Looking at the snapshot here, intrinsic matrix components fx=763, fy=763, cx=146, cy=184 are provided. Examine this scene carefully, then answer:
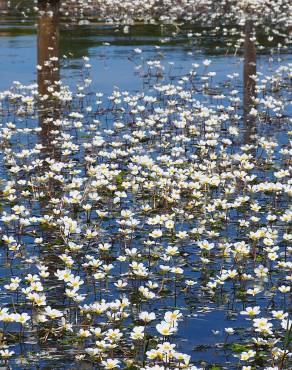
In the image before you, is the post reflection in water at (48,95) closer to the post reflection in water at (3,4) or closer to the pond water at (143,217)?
the pond water at (143,217)

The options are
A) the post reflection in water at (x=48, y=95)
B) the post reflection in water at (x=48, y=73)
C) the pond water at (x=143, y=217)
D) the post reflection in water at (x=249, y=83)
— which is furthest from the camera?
the post reflection in water at (x=249, y=83)

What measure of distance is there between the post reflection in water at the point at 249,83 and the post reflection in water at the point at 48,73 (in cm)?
303

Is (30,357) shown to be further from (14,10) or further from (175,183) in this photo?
(14,10)

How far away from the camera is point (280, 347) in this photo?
5309 mm

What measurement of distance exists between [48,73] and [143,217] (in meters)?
8.18

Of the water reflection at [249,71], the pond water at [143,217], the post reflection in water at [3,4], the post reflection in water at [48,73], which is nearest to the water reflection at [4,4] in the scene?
the post reflection in water at [3,4]

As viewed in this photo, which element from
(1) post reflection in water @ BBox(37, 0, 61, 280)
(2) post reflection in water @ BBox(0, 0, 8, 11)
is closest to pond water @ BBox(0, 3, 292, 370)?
(1) post reflection in water @ BBox(37, 0, 61, 280)

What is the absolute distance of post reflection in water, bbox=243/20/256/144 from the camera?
1179cm

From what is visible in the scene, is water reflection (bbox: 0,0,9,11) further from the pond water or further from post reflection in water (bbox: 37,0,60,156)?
the pond water

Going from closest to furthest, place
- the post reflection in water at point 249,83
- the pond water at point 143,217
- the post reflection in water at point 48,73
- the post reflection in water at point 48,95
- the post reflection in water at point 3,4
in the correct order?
the pond water at point 143,217 < the post reflection in water at point 48,95 < the post reflection in water at point 48,73 < the post reflection in water at point 249,83 < the post reflection in water at point 3,4

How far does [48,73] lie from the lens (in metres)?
15.5

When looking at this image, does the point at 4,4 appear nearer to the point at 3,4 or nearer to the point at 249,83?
the point at 3,4

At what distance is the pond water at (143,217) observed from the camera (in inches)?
216

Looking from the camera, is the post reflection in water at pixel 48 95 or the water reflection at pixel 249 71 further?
the water reflection at pixel 249 71
